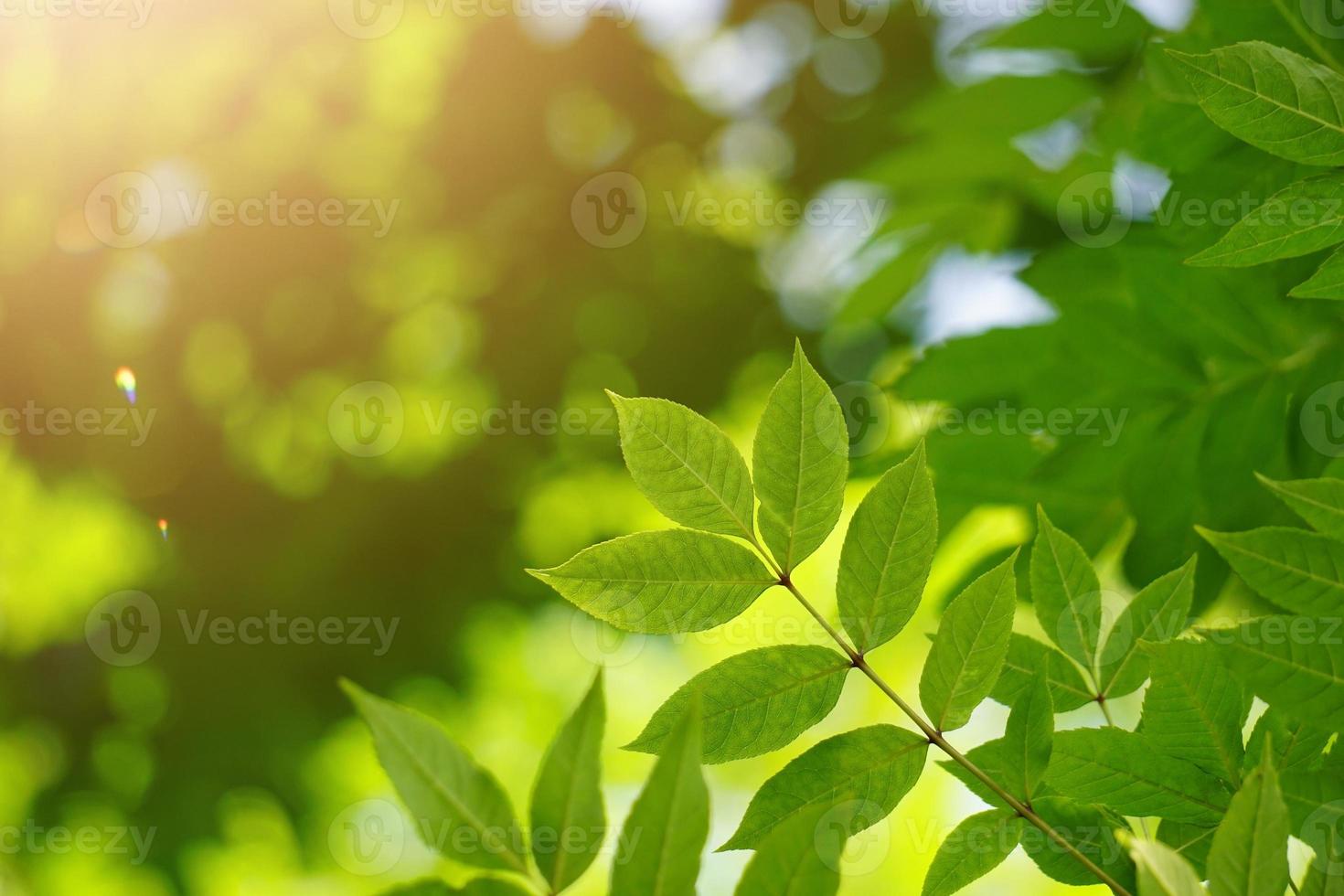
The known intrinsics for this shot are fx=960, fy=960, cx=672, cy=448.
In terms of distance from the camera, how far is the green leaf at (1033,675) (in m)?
0.57

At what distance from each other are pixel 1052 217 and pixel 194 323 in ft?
9.38

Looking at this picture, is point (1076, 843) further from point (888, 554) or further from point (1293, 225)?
point (1293, 225)

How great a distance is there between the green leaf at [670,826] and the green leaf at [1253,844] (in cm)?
19

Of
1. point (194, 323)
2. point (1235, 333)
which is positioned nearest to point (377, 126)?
point (194, 323)

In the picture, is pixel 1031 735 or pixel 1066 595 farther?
pixel 1066 595

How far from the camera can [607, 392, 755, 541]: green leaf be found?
18.7 inches

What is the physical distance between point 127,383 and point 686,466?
11.0 feet

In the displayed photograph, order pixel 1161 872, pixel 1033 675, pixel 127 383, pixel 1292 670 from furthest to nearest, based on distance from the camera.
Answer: pixel 127 383 → pixel 1033 675 → pixel 1292 670 → pixel 1161 872

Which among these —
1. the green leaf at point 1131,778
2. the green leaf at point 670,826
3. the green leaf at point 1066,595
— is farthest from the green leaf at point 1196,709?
the green leaf at point 670,826

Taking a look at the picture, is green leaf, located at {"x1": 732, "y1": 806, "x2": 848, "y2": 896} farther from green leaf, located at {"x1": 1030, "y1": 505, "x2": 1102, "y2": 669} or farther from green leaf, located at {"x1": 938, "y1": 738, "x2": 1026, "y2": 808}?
green leaf, located at {"x1": 1030, "y1": 505, "x2": 1102, "y2": 669}

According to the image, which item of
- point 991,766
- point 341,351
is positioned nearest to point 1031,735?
point 991,766

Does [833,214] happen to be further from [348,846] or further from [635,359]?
[348,846]

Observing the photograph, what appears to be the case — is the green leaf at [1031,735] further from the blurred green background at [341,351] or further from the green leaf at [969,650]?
the blurred green background at [341,351]

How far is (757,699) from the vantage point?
1.58 feet
